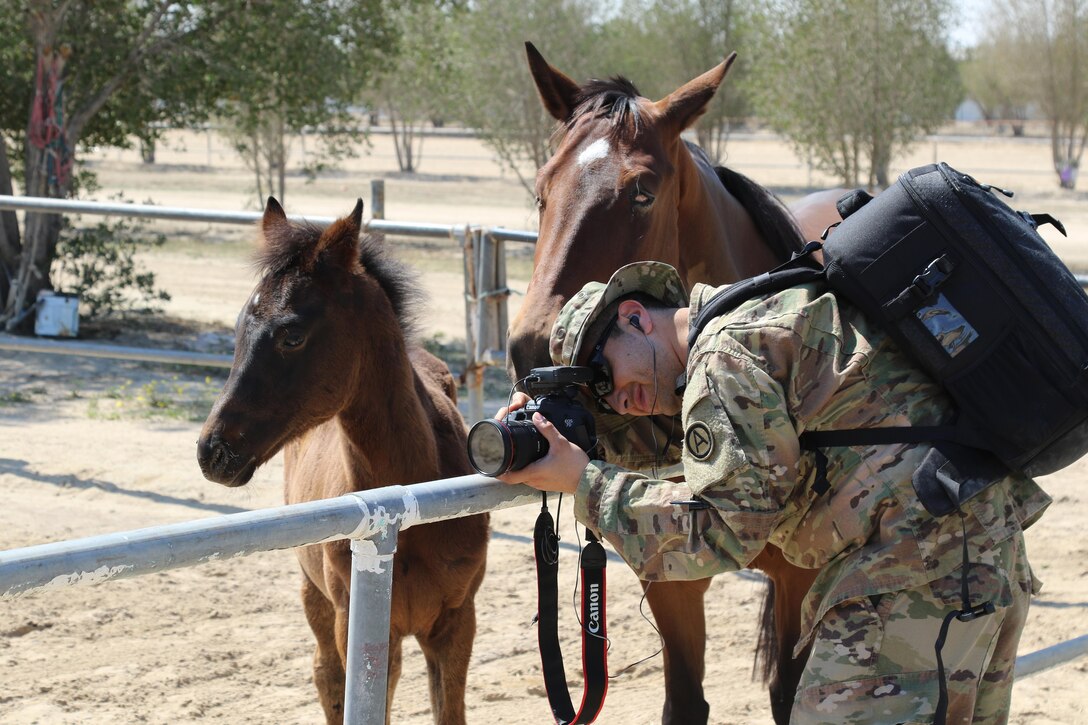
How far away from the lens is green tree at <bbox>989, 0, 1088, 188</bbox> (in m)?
32.1

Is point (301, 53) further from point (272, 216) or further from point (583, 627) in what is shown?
point (583, 627)

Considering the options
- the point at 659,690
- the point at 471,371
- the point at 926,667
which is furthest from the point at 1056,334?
the point at 471,371

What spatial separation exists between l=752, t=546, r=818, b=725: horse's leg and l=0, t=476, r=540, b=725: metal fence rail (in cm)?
124

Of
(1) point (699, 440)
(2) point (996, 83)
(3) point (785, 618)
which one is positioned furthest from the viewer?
(2) point (996, 83)

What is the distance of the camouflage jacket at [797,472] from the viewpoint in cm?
200

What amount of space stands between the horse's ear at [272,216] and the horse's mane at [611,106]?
94 centimetres

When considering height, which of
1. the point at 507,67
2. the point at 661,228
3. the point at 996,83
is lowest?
the point at 661,228

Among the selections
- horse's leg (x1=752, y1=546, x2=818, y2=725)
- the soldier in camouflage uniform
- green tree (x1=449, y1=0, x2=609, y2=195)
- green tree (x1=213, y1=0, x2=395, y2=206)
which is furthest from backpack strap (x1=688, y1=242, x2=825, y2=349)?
green tree (x1=449, y1=0, x2=609, y2=195)

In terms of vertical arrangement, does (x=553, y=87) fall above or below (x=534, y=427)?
above

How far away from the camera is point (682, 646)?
3.56 metres

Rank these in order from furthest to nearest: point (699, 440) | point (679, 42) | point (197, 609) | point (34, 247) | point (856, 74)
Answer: point (679, 42), point (856, 74), point (34, 247), point (197, 609), point (699, 440)

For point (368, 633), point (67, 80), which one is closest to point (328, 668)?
point (368, 633)

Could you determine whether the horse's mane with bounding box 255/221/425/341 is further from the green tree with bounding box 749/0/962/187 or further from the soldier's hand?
the green tree with bounding box 749/0/962/187

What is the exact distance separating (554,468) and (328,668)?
6.38 feet
